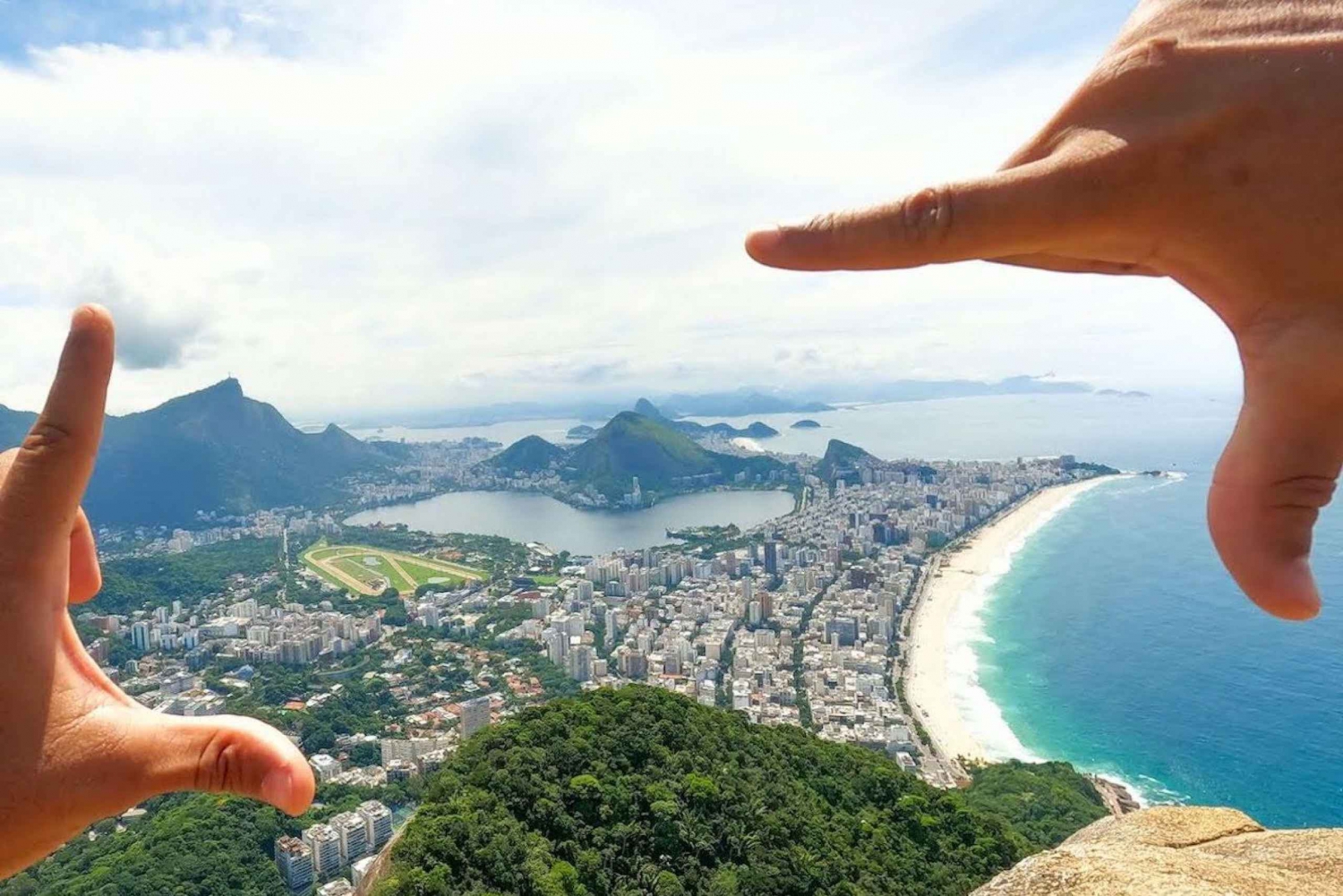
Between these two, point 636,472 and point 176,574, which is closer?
point 176,574

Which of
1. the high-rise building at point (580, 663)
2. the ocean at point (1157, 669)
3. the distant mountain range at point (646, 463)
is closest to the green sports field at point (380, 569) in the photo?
the high-rise building at point (580, 663)

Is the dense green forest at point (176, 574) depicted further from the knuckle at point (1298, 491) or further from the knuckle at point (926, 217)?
the knuckle at point (1298, 491)

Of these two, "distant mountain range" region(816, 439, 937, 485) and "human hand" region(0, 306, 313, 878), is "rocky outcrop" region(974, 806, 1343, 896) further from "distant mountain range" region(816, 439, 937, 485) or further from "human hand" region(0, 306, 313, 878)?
"distant mountain range" region(816, 439, 937, 485)

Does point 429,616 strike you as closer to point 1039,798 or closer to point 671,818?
point 671,818

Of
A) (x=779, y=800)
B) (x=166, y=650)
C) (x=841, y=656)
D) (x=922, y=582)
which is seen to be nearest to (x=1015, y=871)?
→ (x=779, y=800)

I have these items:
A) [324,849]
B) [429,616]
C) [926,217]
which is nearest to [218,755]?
[926,217]

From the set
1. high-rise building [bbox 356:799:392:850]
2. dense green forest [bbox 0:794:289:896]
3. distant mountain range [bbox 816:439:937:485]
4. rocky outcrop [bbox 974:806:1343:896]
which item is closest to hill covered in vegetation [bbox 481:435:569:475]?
distant mountain range [bbox 816:439:937:485]
